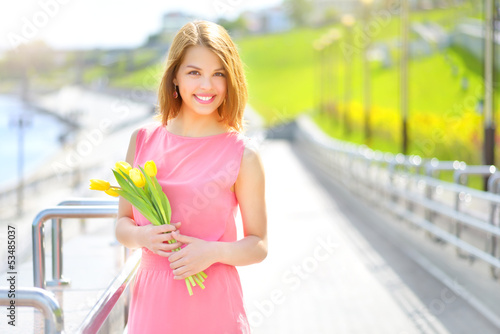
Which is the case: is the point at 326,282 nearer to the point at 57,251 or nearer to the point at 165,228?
the point at 57,251

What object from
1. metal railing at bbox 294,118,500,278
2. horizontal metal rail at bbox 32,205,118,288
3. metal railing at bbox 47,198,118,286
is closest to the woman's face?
horizontal metal rail at bbox 32,205,118,288

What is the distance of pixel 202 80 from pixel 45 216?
1.90m

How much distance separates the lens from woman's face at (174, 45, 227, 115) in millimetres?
2197

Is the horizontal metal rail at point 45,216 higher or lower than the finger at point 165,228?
lower

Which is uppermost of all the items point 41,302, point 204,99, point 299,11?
point 299,11

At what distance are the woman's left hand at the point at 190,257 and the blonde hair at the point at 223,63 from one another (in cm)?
37

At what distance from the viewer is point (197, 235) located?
216cm

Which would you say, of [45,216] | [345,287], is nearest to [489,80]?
[345,287]

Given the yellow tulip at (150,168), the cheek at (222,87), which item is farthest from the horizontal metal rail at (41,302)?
the cheek at (222,87)

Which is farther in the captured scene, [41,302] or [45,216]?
[45,216]

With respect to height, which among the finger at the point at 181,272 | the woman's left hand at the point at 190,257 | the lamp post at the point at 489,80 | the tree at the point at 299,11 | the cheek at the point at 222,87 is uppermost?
the tree at the point at 299,11

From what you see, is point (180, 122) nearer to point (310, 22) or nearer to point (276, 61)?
point (276, 61)

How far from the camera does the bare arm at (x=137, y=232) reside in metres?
A: 2.09

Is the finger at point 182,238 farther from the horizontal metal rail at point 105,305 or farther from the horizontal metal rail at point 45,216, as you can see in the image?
the horizontal metal rail at point 45,216
